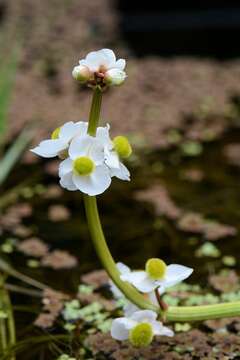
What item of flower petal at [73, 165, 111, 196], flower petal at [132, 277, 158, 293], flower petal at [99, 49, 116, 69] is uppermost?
flower petal at [99, 49, 116, 69]

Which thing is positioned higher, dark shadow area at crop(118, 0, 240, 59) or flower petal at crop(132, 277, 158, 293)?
dark shadow area at crop(118, 0, 240, 59)

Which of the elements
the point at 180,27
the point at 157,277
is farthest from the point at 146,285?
the point at 180,27

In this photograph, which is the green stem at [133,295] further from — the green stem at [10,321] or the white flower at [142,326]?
the green stem at [10,321]

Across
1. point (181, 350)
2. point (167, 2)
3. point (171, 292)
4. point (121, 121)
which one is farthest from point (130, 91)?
point (181, 350)

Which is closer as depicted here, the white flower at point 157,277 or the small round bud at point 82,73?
the small round bud at point 82,73

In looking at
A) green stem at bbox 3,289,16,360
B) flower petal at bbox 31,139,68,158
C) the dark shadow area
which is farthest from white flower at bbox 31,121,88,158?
the dark shadow area

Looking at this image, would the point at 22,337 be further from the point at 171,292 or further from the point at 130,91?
the point at 130,91

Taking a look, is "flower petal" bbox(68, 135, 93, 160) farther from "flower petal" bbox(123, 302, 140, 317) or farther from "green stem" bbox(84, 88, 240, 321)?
"flower petal" bbox(123, 302, 140, 317)

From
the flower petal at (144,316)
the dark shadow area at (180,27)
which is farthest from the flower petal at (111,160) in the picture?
the dark shadow area at (180,27)
